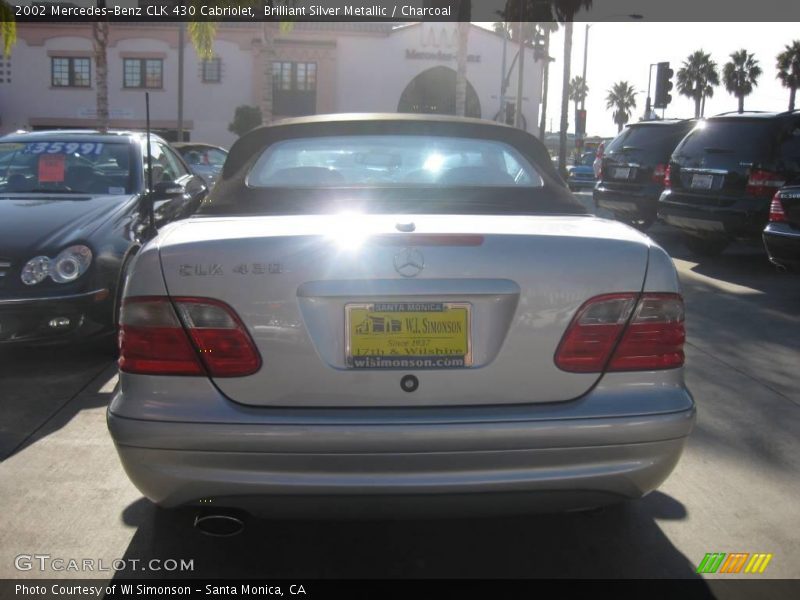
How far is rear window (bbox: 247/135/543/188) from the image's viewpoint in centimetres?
380

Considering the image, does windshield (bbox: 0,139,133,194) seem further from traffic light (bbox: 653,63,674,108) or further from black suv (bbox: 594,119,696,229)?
traffic light (bbox: 653,63,674,108)

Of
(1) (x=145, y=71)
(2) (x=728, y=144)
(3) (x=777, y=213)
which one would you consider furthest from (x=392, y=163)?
(1) (x=145, y=71)

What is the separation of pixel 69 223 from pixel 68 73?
4287cm

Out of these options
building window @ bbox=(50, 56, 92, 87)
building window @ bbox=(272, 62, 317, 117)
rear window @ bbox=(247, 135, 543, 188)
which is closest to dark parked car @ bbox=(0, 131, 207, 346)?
rear window @ bbox=(247, 135, 543, 188)

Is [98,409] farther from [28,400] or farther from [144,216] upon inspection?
[144,216]

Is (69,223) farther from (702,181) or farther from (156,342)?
(702,181)

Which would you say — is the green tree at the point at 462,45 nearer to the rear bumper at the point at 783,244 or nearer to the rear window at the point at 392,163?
the rear bumper at the point at 783,244

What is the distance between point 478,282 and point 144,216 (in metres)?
4.45

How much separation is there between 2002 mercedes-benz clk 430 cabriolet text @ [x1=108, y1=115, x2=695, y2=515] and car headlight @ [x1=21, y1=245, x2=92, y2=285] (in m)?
3.02

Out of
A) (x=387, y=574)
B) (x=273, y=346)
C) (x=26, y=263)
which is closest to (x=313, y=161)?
(x=273, y=346)

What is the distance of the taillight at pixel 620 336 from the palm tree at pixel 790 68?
6140cm

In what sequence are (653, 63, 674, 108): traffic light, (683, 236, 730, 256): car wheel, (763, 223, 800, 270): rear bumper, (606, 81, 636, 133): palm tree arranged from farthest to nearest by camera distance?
(606, 81, 636, 133): palm tree < (653, 63, 674, 108): traffic light < (683, 236, 730, 256): car wheel < (763, 223, 800, 270): rear bumper

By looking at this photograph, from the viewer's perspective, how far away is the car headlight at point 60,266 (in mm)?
5488

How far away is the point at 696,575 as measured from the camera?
10.1 feet
